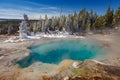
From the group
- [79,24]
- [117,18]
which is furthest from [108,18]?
[79,24]

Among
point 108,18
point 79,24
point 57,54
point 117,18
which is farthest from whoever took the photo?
point 79,24

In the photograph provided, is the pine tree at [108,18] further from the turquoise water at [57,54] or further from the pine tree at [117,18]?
the turquoise water at [57,54]

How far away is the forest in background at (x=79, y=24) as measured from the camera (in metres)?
65.1

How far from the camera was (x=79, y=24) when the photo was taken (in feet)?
250

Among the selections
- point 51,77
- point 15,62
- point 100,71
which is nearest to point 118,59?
point 100,71

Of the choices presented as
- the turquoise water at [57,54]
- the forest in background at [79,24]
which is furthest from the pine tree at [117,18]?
the turquoise water at [57,54]

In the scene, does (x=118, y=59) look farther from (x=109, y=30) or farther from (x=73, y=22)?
(x=73, y=22)

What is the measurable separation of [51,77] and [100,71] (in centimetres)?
584

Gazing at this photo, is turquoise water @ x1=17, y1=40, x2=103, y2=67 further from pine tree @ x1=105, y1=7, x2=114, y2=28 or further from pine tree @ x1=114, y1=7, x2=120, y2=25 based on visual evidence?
pine tree @ x1=105, y1=7, x2=114, y2=28

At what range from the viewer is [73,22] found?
7488 centimetres

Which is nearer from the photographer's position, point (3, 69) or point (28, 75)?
point (28, 75)

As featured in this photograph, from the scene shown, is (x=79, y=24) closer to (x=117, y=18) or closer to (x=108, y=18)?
(x=108, y=18)

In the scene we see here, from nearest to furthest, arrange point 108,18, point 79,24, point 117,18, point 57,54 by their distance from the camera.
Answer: point 57,54, point 117,18, point 108,18, point 79,24

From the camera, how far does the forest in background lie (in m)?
65.1
